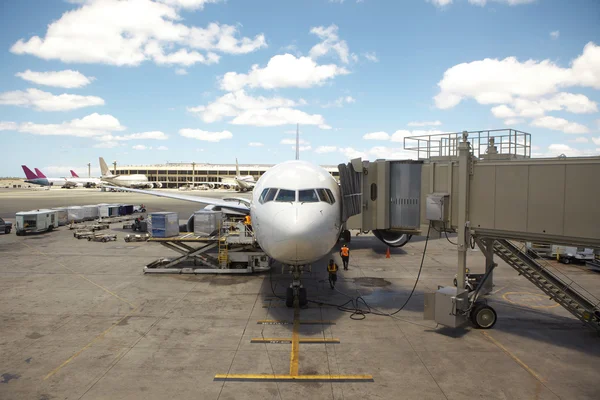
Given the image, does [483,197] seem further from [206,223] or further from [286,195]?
[206,223]

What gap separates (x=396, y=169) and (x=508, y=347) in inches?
281

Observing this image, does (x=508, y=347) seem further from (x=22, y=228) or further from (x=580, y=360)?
(x=22, y=228)

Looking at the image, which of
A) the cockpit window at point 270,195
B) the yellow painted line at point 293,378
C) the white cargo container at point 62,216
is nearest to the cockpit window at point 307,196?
the cockpit window at point 270,195

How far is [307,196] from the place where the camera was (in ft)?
44.0

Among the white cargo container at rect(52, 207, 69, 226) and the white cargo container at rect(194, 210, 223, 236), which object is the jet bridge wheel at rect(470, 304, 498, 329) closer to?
the white cargo container at rect(194, 210, 223, 236)

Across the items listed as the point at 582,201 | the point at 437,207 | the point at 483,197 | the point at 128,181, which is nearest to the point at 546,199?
the point at 582,201

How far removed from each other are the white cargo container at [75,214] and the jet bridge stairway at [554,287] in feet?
143

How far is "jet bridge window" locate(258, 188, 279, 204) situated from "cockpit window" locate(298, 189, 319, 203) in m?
0.95

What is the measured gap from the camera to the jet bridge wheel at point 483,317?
44.7ft

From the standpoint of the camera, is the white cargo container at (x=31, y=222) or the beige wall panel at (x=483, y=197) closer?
the beige wall panel at (x=483, y=197)

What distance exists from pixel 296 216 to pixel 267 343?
4.03 metres

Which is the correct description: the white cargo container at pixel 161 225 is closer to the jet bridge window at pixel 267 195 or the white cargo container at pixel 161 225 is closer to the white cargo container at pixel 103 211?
the jet bridge window at pixel 267 195

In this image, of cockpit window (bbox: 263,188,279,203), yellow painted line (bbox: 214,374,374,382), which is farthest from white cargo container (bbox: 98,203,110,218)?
yellow painted line (bbox: 214,374,374,382)

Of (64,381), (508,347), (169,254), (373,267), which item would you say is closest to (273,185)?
(64,381)
